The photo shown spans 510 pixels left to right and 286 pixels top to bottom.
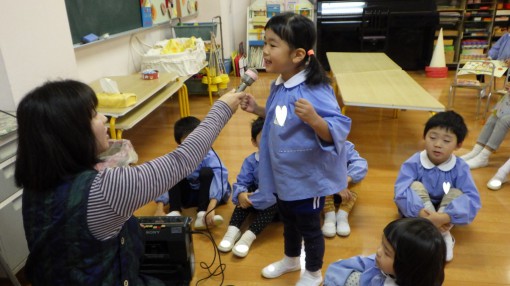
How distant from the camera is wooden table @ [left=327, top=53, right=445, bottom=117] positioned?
257 centimetres

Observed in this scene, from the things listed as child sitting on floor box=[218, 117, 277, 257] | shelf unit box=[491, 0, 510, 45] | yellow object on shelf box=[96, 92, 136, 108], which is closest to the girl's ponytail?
child sitting on floor box=[218, 117, 277, 257]

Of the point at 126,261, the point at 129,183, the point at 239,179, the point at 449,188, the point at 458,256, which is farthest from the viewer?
the point at 239,179

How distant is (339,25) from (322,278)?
449 cm

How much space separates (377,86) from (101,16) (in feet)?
7.63

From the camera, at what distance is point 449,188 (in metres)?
1.96

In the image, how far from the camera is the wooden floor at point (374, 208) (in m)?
1.75

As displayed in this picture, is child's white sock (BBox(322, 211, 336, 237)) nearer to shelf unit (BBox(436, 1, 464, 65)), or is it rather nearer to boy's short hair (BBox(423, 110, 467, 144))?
boy's short hair (BBox(423, 110, 467, 144))

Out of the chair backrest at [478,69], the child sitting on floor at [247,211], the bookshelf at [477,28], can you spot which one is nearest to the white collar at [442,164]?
the child sitting on floor at [247,211]

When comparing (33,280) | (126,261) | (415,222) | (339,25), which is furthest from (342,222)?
(339,25)

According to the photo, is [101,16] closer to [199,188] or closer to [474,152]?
[199,188]

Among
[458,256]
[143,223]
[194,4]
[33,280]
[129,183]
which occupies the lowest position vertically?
[458,256]

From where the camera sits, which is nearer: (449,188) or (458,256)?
(458,256)

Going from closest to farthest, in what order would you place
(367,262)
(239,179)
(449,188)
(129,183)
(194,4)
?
1. (129,183)
2. (367,262)
3. (449,188)
4. (239,179)
5. (194,4)

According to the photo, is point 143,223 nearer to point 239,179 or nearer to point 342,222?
point 239,179
